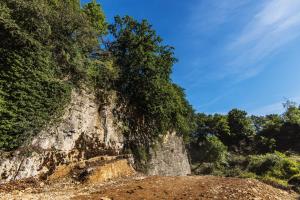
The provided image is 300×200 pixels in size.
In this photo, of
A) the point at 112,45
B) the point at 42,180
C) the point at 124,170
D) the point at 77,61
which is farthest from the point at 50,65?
the point at 112,45

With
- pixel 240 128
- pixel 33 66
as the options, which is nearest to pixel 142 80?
pixel 33 66

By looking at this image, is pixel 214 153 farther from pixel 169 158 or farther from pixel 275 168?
pixel 169 158

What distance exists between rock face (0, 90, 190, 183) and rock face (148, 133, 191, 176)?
0.23 ft

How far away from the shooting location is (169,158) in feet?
60.5

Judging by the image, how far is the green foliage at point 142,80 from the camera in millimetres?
16047

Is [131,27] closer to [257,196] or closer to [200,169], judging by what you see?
[257,196]

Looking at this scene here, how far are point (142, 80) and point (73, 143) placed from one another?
22.6 feet

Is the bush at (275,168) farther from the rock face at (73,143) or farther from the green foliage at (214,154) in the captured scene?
the rock face at (73,143)

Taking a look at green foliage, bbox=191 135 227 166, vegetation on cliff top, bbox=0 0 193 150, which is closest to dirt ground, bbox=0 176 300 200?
vegetation on cliff top, bbox=0 0 193 150

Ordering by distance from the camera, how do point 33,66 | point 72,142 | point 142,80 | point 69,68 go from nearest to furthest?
1. point 33,66
2. point 72,142
3. point 69,68
4. point 142,80

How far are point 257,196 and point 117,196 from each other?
14.7 ft

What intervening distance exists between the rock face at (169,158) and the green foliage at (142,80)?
3.78 feet

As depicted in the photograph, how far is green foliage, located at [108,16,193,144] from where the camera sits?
Answer: 16.0 metres

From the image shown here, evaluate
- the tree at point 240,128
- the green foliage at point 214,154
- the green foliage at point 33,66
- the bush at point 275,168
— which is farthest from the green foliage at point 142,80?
the tree at point 240,128
